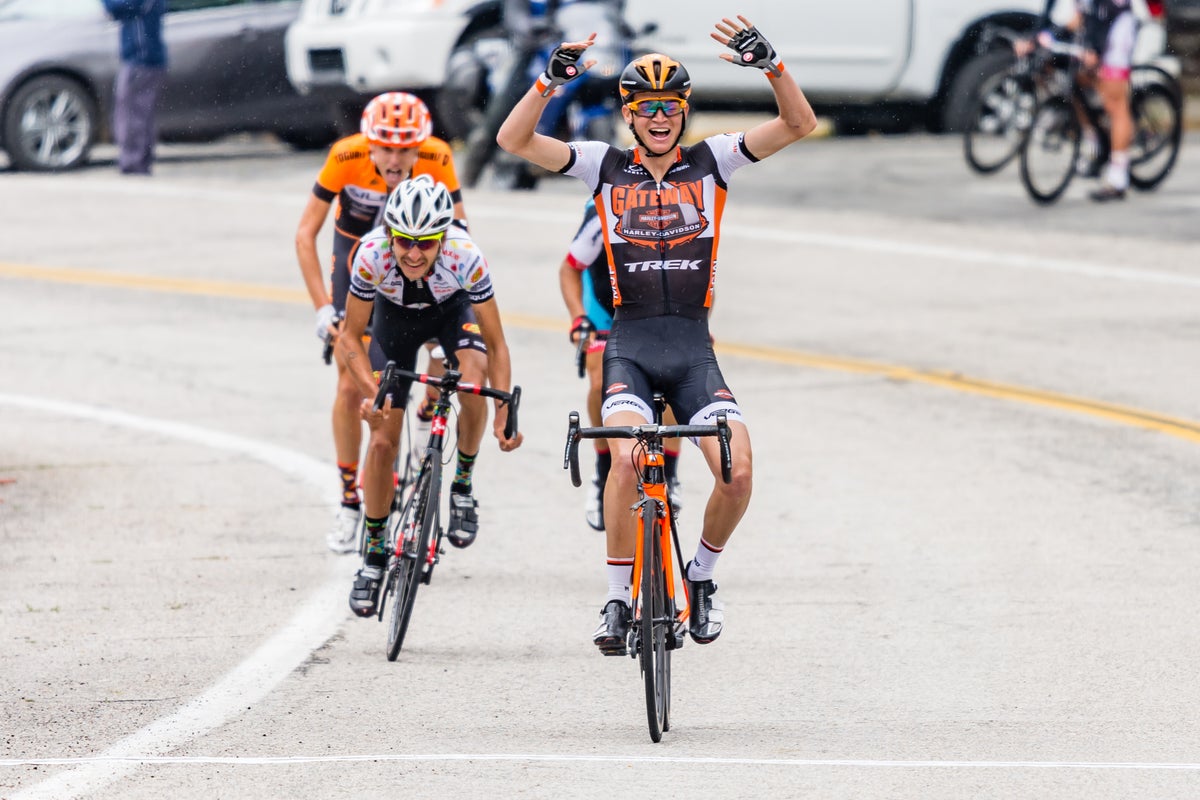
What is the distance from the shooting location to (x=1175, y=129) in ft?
65.9

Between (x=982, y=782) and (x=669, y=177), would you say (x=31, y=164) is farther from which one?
(x=982, y=782)

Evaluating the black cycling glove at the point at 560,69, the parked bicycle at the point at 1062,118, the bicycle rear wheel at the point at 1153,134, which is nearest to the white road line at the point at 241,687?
the black cycling glove at the point at 560,69

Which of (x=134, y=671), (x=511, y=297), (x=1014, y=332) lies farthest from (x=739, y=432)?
(x=511, y=297)

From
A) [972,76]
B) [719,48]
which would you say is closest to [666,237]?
[719,48]

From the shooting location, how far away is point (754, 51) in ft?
24.7

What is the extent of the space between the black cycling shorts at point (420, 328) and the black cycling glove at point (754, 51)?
6.40 ft

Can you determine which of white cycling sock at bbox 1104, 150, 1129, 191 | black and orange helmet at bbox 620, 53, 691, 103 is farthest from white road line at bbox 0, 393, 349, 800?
white cycling sock at bbox 1104, 150, 1129, 191

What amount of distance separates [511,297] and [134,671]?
28.6 ft

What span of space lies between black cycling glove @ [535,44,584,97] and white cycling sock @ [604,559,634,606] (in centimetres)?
169

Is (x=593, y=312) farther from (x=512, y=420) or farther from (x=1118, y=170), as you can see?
(x=1118, y=170)

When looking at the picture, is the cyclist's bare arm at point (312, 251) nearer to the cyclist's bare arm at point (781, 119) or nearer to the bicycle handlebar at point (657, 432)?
the cyclist's bare arm at point (781, 119)

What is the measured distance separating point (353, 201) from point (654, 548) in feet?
11.5

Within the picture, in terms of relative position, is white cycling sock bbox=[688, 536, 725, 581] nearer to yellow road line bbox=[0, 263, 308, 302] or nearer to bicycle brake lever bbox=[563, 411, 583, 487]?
bicycle brake lever bbox=[563, 411, 583, 487]

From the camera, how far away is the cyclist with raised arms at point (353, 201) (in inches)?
364
